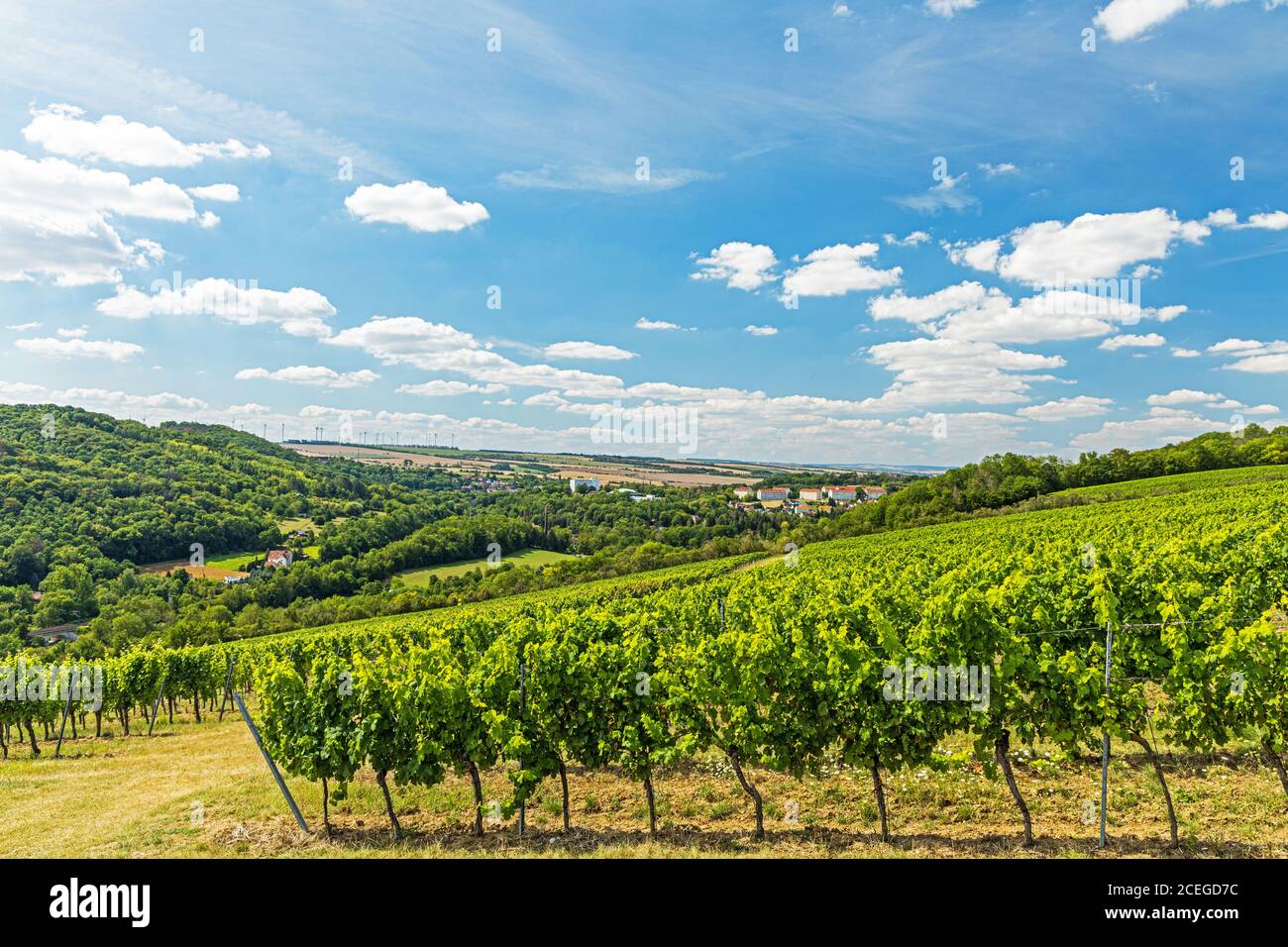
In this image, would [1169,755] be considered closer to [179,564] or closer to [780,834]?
[780,834]

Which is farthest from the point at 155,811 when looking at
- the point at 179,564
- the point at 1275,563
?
the point at 179,564

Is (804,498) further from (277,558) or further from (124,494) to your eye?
(124,494)

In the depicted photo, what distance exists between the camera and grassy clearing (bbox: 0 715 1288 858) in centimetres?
895

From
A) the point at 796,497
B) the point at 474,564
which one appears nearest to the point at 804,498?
the point at 796,497

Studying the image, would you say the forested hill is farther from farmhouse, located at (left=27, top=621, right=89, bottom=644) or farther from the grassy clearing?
the grassy clearing

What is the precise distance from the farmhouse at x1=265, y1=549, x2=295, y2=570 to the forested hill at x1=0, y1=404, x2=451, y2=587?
858 cm

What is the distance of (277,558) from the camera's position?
106 meters

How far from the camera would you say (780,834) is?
9.79 m

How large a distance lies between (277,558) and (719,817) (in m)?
113

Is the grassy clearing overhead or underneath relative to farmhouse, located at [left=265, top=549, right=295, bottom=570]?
overhead

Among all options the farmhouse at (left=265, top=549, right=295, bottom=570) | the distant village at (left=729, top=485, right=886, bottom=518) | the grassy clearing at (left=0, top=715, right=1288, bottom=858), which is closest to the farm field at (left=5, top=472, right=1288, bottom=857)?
the grassy clearing at (left=0, top=715, right=1288, bottom=858)
